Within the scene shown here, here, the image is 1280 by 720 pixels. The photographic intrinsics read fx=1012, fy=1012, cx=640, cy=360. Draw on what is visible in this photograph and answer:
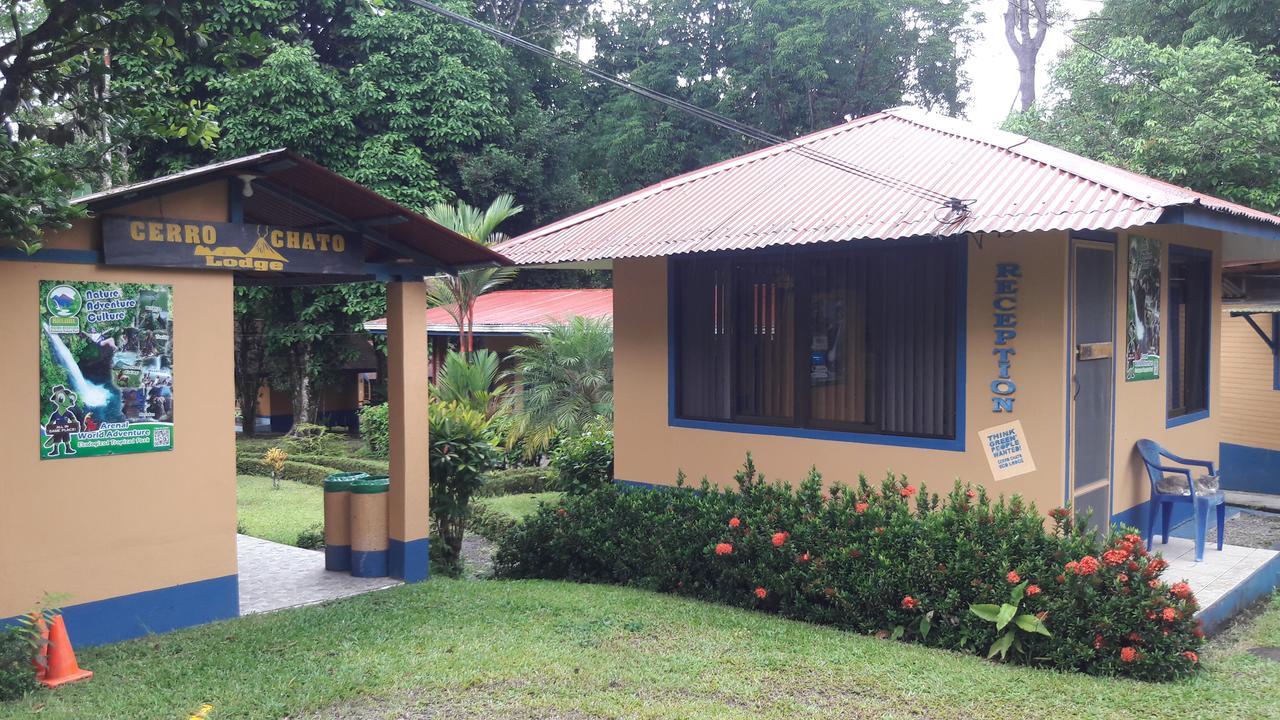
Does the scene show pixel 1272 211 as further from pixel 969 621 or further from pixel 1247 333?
pixel 969 621

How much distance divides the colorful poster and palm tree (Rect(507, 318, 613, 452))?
833 centimetres

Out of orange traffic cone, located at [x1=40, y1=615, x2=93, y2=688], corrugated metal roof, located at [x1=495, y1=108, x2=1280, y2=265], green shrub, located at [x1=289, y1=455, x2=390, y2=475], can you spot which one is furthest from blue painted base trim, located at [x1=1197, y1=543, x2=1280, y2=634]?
green shrub, located at [x1=289, y1=455, x2=390, y2=475]

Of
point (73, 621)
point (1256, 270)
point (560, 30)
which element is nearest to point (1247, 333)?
point (1256, 270)

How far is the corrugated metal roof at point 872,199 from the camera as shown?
723 cm

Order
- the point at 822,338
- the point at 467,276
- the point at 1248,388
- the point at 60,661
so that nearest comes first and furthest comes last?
the point at 60,661
the point at 822,338
the point at 1248,388
the point at 467,276

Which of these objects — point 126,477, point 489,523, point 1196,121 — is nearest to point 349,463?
point 489,523

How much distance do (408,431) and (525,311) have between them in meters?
13.5

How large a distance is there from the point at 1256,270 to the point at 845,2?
17884 mm

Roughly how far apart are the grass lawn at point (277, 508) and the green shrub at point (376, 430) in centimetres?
231

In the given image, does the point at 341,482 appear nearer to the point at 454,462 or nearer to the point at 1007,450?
the point at 454,462

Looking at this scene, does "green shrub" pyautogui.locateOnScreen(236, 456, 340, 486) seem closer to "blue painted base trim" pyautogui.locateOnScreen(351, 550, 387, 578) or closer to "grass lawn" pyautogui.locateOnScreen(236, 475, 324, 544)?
"grass lawn" pyautogui.locateOnScreen(236, 475, 324, 544)

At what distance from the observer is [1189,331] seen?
34.3 ft

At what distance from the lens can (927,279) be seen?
28.1 ft

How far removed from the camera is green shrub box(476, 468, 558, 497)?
16.3 metres
